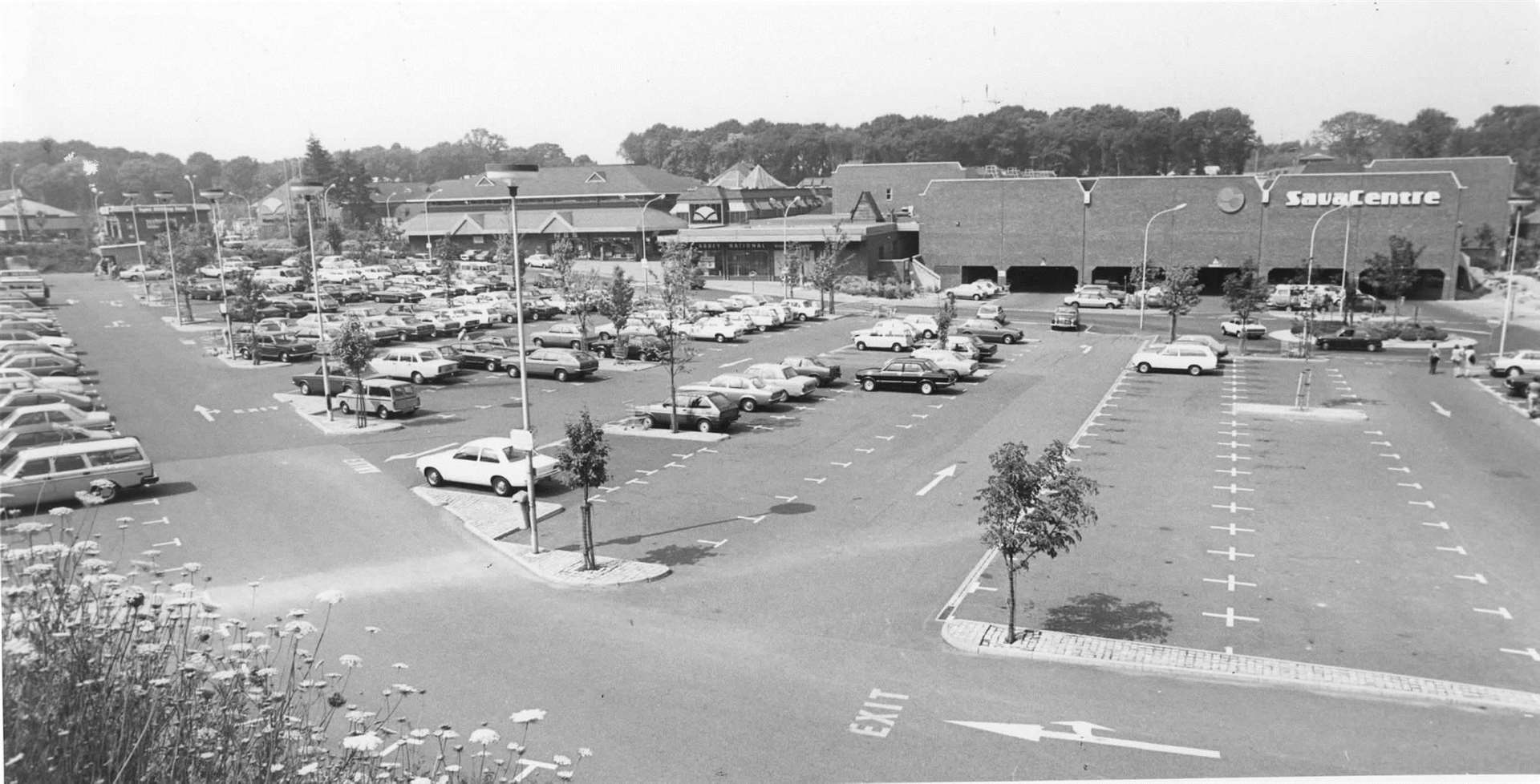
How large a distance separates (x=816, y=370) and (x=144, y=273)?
55.0m

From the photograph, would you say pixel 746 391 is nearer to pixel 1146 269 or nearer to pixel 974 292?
pixel 974 292

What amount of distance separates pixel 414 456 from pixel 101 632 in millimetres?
19973

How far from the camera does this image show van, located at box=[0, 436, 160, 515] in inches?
773

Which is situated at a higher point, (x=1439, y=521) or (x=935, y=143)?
(x=935, y=143)

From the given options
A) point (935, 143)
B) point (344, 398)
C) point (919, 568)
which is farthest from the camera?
point (935, 143)

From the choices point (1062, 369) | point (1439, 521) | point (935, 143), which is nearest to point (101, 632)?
point (1439, 521)

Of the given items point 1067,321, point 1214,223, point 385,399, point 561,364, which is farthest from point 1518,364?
point 385,399

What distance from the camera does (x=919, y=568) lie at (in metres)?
18.3

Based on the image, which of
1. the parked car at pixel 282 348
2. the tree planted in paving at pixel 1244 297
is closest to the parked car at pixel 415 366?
the parked car at pixel 282 348

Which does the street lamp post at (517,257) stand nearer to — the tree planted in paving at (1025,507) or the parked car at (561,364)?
the tree planted in paving at (1025,507)

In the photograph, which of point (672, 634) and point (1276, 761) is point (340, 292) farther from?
point (1276, 761)

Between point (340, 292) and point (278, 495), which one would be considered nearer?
point (278, 495)

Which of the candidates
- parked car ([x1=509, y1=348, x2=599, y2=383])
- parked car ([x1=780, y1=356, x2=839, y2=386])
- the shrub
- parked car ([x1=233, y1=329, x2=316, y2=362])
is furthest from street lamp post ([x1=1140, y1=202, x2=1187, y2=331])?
the shrub

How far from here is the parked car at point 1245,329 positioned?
152 ft
